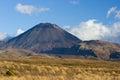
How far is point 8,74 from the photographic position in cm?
3731

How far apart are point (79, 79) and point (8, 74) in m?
8.66

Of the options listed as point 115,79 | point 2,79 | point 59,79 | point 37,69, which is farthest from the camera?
point 37,69

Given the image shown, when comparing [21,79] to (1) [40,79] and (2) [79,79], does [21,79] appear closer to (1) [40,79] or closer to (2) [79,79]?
(1) [40,79]

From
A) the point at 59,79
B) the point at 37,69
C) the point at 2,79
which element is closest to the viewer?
the point at 2,79

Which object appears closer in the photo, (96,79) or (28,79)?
(28,79)

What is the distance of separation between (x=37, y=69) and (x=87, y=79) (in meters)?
17.0

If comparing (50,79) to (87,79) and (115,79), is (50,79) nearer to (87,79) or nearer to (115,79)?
(87,79)

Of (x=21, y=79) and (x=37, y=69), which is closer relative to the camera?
(x=21, y=79)

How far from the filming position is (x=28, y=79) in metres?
32.2

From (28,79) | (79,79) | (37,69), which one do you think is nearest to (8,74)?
(28,79)

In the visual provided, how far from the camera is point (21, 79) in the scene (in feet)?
103

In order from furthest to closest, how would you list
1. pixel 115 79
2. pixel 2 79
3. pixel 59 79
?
pixel 115 79 < pixel 59 79 < pixel 2 79

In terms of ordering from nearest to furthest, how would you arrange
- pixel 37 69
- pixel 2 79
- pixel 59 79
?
pixel 2 79 < pixel 59 79 < pixel 37 69

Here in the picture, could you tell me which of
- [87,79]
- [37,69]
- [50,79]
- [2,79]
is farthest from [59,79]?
[37,69]
